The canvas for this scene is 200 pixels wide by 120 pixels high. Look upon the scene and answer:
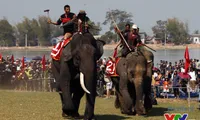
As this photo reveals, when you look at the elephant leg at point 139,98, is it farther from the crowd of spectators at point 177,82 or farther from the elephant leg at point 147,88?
the crowd of spectators at point 177,82

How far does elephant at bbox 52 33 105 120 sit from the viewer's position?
47.0 ft

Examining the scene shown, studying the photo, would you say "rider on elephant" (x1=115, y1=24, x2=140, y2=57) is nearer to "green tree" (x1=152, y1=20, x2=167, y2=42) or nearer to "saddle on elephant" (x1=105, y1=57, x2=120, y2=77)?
"saddle on elephant" (x1=105, y1=57, x2=120, y2=77)

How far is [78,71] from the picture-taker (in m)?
15.2

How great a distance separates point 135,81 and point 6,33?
336ft

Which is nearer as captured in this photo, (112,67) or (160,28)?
(112,67)

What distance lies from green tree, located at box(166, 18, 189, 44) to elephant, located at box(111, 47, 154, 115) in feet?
315

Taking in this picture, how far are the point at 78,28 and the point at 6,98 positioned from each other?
29.0ft

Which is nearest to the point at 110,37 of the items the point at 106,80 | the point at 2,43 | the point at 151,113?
the point at 2,43

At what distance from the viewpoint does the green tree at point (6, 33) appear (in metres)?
115

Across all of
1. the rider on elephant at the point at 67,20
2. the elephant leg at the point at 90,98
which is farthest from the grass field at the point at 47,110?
the rider on elephant at the point at 67,20

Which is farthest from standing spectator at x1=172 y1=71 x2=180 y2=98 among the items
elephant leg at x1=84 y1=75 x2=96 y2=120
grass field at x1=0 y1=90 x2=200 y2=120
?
elephant leg at x1=84 y1=75 x2=96 y2=120

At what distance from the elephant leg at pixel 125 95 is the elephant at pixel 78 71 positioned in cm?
245

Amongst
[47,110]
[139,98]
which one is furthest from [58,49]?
[47,110]

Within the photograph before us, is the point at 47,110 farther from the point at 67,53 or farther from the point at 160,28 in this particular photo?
the point at 160,28
